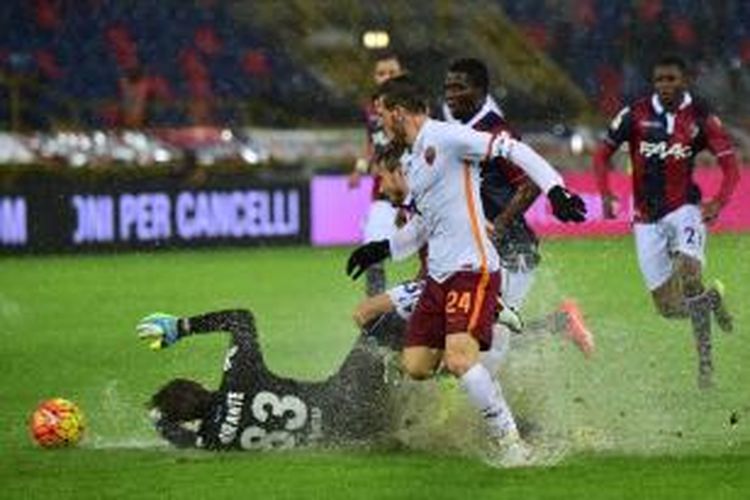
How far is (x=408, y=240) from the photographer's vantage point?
406 inches

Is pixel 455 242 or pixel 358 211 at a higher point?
→ pixel 358 211

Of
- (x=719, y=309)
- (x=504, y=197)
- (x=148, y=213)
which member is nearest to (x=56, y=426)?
(x=504, y=197)

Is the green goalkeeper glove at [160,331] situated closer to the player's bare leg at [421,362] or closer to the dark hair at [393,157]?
the player's bare leg at [421,362]

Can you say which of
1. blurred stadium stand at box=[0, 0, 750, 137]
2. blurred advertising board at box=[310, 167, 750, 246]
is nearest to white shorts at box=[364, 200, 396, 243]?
blurred advertising board at box=[310, 167, 750, 246]

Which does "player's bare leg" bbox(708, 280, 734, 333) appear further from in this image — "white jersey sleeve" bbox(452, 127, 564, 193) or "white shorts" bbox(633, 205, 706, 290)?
"white jersey sleeve" bbox(452, 127, 564, 193)

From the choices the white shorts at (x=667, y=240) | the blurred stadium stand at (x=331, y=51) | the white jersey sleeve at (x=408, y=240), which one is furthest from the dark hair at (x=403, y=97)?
the blurred stadium stand at (x=331, y=51)

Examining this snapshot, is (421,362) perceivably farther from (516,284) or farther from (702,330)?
(702,330)

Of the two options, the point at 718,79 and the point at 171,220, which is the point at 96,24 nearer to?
the point at 171,220

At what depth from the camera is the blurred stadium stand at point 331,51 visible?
31297mm

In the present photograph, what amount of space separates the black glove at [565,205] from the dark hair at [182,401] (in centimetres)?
192

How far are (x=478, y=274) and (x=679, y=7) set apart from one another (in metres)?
23.7

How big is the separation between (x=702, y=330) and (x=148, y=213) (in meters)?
14.0

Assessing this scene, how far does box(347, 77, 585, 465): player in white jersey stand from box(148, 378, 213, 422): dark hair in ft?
3.26

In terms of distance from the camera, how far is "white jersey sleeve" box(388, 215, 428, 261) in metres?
10.2
